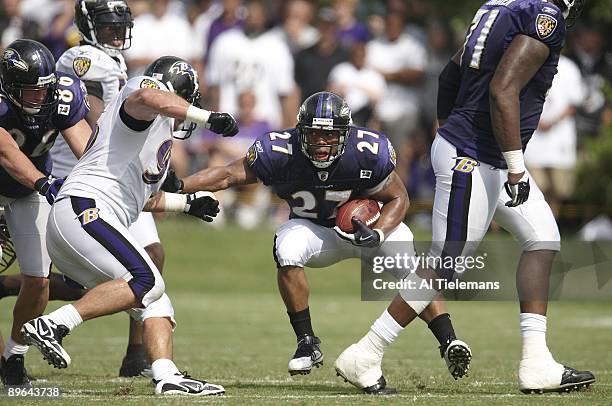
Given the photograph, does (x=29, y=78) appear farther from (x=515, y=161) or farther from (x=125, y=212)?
(x=515, y=161)

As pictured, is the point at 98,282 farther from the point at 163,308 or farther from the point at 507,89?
the point at 507,89

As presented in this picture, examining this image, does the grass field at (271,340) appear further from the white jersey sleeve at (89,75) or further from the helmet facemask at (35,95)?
the helmet facemask at (35,95)

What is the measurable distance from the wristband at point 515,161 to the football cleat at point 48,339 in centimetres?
252

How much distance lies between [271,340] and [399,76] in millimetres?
5968

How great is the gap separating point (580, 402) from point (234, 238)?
8931 mm

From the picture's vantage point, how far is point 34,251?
704cm

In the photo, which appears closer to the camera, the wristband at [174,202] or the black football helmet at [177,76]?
the black football helmet at [177,76]

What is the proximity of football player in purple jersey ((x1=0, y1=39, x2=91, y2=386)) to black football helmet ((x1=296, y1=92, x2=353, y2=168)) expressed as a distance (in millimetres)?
1314

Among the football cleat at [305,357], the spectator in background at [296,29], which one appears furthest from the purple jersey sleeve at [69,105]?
the spectator in background at [296,29]

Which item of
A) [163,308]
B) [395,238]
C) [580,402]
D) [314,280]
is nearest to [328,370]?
[395,238]

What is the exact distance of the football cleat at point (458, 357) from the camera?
6461 millimetres

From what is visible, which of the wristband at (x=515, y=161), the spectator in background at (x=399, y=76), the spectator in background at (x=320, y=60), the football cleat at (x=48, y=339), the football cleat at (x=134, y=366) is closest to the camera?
the football cleat at (x=48, y=339)

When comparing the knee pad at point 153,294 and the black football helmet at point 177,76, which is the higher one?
the black football helmet at point 177,76

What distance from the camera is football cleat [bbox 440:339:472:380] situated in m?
6.46
